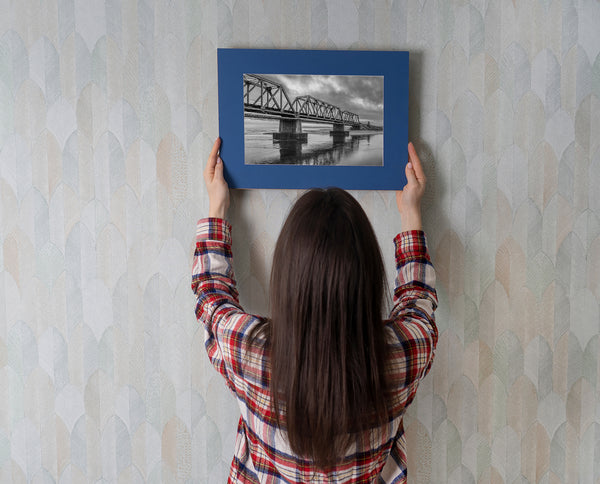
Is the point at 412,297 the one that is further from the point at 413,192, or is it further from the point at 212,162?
the point at 212,162

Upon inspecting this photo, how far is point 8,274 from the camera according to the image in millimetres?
1167

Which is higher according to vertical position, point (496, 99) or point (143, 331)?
point (496, 99)

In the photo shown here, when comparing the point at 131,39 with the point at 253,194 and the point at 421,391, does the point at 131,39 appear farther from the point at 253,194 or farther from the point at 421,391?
the point at 421,391

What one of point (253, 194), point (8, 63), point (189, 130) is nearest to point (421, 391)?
point (253, 194)

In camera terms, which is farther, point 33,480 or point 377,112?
point 33,480

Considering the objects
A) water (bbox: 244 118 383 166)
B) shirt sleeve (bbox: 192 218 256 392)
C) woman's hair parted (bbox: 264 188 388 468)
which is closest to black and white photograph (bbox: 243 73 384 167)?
water (bbox: 244 118 383 166)

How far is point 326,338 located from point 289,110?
0.62 meters

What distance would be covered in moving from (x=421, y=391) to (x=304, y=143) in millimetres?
752

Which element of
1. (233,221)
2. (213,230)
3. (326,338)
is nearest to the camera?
(326,338)

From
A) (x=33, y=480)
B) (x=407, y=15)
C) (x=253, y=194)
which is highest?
(x=407, y=15)

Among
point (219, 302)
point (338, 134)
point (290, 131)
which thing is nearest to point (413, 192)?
point (338, 134)

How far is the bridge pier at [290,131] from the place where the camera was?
1.12 meters

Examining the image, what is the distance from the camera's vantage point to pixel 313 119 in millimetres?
1114

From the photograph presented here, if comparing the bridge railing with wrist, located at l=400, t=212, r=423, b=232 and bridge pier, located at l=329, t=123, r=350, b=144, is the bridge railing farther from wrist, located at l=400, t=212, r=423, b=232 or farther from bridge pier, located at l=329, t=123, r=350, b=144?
wrist, located at l=400, t=212, r=423, b=232
